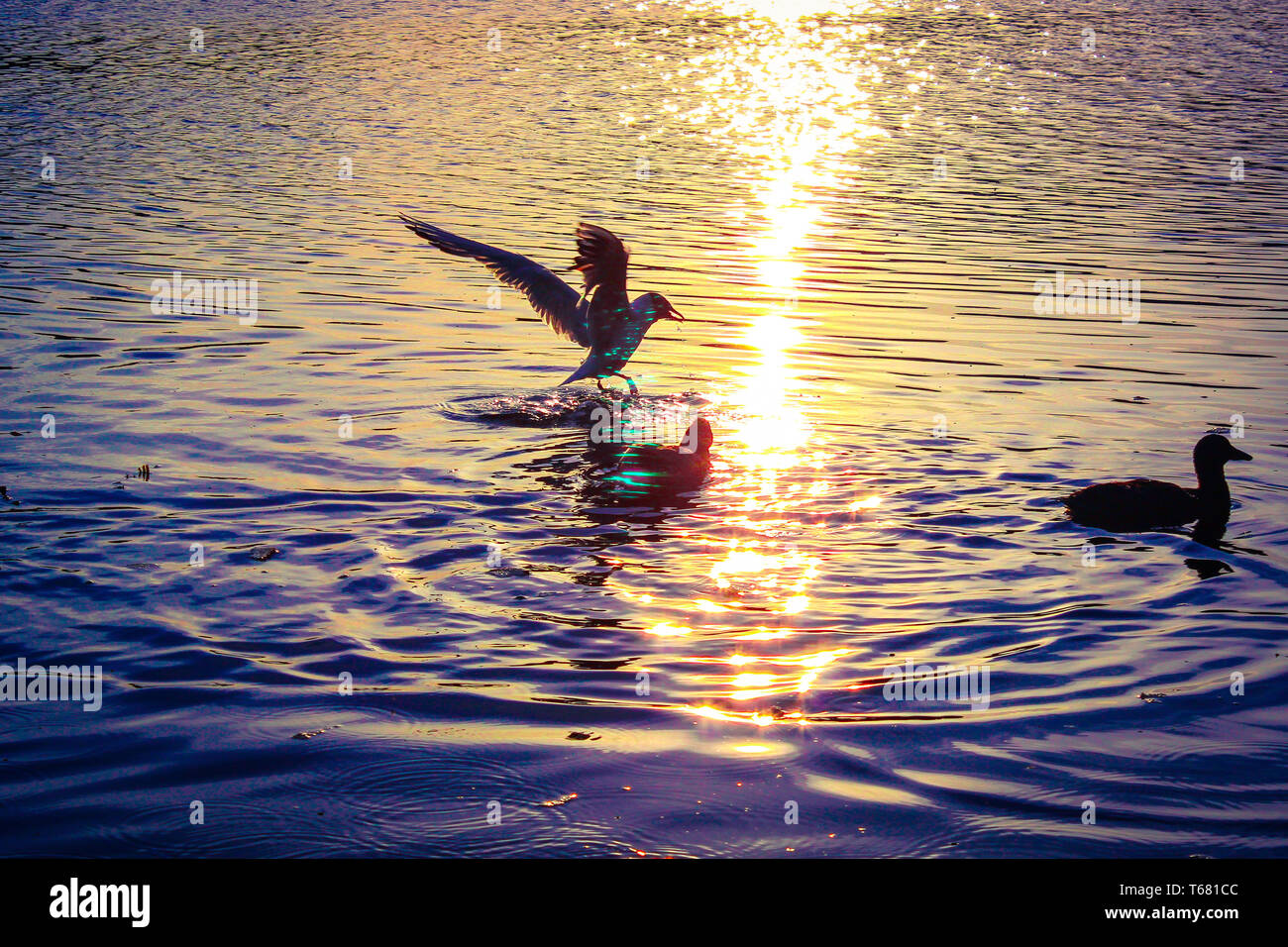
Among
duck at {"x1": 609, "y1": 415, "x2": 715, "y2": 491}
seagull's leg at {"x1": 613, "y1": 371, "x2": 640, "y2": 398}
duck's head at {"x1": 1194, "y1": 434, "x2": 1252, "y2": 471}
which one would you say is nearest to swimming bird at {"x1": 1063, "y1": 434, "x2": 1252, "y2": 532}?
duck's head at {"x1": 1194, "y1": 434, "x2": 1252, "y2": 471}

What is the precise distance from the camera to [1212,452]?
33.3 feet

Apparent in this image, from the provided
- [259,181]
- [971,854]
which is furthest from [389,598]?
[259,181]

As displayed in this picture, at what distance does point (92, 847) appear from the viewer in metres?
5.31

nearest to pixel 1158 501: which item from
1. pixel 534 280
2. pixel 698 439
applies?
pixel 698 439

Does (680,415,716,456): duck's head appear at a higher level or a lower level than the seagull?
lower

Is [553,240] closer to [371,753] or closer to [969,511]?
[969,511]

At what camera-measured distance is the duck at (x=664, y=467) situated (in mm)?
10539

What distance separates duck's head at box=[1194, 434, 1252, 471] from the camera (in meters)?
10.1

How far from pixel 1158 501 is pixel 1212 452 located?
0.83 meters

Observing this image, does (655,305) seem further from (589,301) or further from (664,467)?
(664,467)

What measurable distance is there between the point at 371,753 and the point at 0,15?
43.3 metres

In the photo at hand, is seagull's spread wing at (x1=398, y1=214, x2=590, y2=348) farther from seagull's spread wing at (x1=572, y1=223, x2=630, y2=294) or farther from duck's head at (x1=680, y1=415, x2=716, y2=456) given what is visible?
duck's head at (x1=680, y1=415, x2=716, y2=456)

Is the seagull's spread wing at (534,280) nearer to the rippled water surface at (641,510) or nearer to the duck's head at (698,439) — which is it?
the rippled water surface at (641,510)

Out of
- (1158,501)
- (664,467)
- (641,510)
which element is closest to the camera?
(1158,501)
